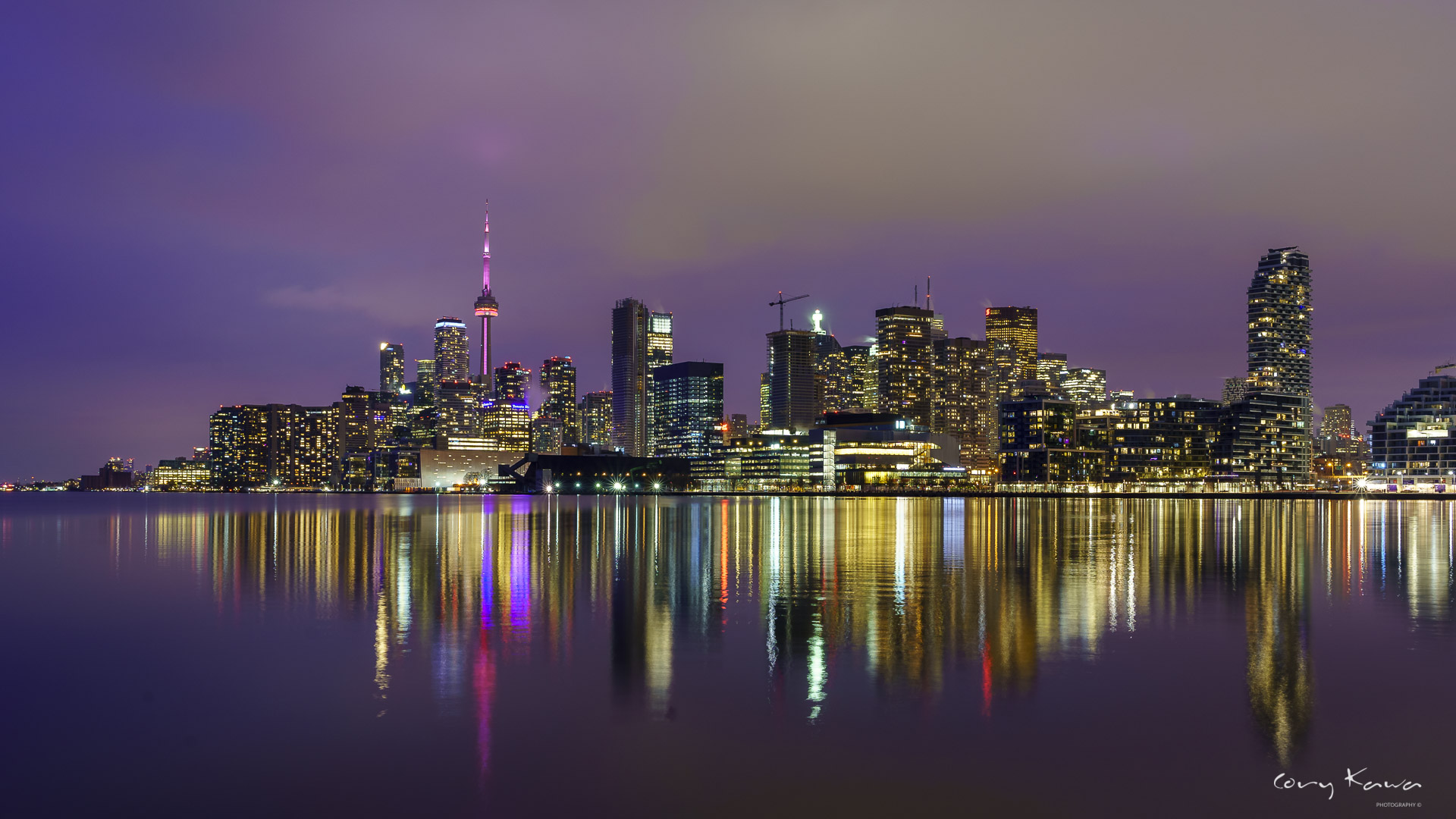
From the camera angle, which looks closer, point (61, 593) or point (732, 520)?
point (61, 593)

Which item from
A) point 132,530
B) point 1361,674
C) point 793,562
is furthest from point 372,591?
point 132,530

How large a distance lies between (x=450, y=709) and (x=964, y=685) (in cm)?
1020

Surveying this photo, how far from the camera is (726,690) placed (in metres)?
22.8

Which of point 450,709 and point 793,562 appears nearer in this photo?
point 450,709

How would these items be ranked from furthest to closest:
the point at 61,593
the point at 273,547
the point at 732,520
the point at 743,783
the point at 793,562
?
the point at 732,520
the point at 273,547
the point at 793,562
the point at 61,593
the point at 743,783

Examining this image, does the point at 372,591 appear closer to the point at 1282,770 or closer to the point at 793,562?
the point at 793,562

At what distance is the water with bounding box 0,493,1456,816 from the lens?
1631cm

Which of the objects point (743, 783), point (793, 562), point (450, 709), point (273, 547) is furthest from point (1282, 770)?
point (273, 547)

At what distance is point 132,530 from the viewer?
324ft

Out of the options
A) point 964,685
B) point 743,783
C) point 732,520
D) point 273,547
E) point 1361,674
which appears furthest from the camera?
point 732,520

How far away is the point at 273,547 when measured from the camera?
69000 mm

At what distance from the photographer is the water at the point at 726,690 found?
53.5 feet

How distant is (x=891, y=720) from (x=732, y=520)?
3685 inches

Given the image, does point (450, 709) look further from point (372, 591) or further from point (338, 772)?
point (372, 591)
